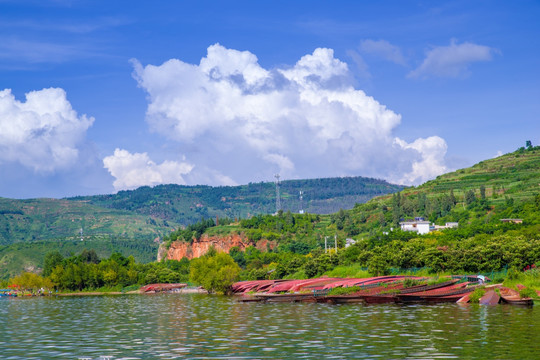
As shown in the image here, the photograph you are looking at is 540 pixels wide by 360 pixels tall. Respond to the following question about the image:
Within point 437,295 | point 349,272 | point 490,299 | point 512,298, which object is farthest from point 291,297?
point 512,298

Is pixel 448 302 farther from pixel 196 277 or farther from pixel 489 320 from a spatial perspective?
pixel 196 277

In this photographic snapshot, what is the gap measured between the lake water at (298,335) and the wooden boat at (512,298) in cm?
245

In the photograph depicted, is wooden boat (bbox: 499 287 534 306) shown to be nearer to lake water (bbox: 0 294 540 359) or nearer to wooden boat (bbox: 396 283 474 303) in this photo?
lake water (bbox: 0 294 540 359)

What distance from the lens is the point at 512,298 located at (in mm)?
85188

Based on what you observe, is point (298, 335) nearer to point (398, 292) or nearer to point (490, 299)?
point (490, 299)

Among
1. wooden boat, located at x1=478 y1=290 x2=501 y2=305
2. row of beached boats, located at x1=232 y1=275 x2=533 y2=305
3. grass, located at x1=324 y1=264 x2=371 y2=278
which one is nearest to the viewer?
wooden boat, located at x1=478 y1=290 x2=501 y2=305

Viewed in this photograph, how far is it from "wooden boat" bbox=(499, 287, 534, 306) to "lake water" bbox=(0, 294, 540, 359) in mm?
2454

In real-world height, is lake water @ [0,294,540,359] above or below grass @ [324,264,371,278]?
below

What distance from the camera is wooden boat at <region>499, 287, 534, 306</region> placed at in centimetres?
8256

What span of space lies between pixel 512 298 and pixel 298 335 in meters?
38.0

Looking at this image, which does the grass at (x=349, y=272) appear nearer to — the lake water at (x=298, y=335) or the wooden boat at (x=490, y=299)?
the wooden boat at (x=490, y=299)

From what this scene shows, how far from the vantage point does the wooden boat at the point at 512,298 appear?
82562 millimetres

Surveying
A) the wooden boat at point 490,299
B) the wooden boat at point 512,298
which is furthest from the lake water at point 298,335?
the wooden boat at point 490,299

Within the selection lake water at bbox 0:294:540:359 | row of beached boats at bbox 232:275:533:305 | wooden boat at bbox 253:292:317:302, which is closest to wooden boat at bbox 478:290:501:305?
row of beached boats at bbox 232:275:533:305
